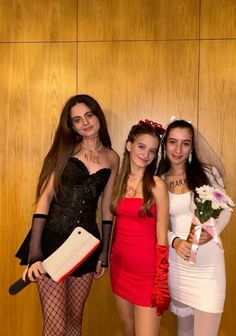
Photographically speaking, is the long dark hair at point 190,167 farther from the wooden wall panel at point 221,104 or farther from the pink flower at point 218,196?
the wooden wall panel at point 221,104

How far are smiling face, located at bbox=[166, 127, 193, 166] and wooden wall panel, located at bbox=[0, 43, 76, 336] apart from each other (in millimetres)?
1046

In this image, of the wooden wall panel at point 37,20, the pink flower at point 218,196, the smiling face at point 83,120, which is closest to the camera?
the pink flower at point 218,196

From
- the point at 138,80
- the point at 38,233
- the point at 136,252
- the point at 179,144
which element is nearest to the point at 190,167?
the point at 179,144

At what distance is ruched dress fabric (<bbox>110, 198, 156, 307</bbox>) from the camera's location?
2172mm

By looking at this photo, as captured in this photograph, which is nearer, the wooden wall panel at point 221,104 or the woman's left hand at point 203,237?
the woman's left hand at point 203,237

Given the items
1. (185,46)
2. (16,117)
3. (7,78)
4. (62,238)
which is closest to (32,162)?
(16,117)

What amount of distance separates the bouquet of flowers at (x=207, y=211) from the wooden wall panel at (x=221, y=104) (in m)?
0.92

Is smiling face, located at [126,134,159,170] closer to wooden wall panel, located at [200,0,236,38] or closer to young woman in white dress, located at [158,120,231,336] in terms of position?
young woman in white dress, located at [158,120,231,336]

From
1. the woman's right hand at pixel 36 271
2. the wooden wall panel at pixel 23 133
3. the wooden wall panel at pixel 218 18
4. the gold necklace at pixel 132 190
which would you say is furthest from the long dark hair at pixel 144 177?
the wooden wall panel at pixel 218 18

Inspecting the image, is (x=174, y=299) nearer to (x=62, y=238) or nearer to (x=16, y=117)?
(x=62, y=238)

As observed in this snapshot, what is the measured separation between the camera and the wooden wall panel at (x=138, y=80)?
9.48 ft

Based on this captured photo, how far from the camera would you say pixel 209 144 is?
2902 millimetres

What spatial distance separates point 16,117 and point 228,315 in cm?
228

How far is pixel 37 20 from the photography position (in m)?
2.98
